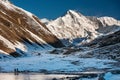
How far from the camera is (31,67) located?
4382 inches

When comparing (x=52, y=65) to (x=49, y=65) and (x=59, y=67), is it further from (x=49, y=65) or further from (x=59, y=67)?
(x=59, y=67)

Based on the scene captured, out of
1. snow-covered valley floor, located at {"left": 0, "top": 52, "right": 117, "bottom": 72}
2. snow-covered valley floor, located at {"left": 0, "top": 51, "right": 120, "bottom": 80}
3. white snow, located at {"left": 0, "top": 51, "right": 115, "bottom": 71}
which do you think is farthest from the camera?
white snow, located at {"left": 0, "top": 51, "right": 115, "bottom": 71}

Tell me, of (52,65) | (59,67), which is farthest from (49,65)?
(59,67)

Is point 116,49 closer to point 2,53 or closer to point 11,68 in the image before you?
point 2,53

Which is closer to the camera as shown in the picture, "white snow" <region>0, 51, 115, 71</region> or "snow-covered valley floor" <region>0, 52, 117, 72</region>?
"snow-covered valley floor" <region>0, 52, 117, 72</region>

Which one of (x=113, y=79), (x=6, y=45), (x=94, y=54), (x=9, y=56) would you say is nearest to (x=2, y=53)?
(x=9, y=56)

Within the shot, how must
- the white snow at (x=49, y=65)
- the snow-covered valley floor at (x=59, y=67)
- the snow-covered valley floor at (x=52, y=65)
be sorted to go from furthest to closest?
the white snow at (x=49, y=65) → the snow-covered valley floor at (x=52, y=65) → the snow-covered valley floor at (x=59, y=67)

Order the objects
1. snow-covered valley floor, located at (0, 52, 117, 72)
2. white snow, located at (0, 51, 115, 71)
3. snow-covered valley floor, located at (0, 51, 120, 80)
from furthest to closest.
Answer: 1. white snow, located at (0, 51, 115, 71)
2. snow-covered valley floor, located at (0, 52, 117, 72)
3. snow-covered valley floor, located at (0, 51, 120, 80)

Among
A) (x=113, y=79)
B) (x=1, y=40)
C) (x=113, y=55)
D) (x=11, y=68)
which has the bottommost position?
(x=113, y=79)

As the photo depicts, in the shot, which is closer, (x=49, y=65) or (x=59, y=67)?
(x=59, y=67)

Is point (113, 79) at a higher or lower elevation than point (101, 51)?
lower

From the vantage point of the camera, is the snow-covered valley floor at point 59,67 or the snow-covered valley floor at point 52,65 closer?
the snow-covered valley floor at point 59,67

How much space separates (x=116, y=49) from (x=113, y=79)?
12997 centimetres

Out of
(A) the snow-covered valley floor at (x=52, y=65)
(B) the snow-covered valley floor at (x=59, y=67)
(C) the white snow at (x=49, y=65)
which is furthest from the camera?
(C) the white snow at (x=49, y=65)
